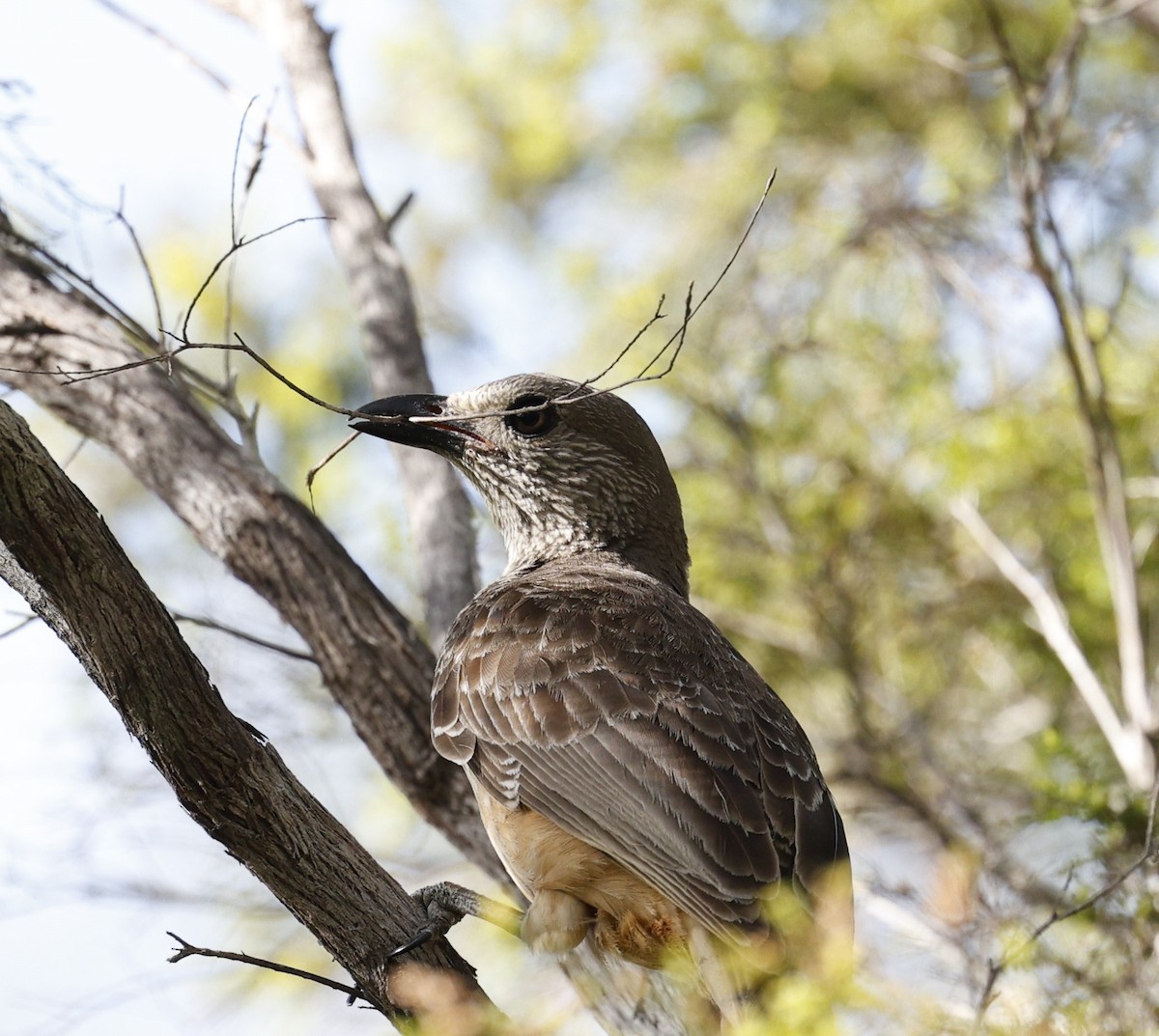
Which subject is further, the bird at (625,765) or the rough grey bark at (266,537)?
the rough grey bark at (266,537)

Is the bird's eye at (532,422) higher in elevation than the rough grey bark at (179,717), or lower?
higher

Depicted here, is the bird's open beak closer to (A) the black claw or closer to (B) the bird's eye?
(B) the bird's eye

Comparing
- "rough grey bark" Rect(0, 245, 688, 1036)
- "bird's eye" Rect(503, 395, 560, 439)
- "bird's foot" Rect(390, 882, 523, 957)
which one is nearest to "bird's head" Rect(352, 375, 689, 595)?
"bird's eye" Rect(503, 395, 560, 439)

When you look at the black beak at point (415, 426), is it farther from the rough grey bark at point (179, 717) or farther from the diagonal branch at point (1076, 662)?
the diagonal branch at point (1076, 662)

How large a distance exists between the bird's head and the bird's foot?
1.38 m

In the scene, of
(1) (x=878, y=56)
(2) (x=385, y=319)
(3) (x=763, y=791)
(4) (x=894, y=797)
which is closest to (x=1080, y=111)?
(1) (x=878, y=56)

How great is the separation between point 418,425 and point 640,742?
1.45 metres

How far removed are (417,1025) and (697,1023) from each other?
2.43 ft

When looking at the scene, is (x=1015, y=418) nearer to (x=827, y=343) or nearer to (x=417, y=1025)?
(x=827, y=343)

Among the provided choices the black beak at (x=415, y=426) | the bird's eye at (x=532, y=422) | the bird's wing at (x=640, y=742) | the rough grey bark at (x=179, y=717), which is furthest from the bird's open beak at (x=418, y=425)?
the rough grey bark at (x=179, y=717)

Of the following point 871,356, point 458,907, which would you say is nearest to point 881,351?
point 871,356

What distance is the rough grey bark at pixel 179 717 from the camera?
2467mm

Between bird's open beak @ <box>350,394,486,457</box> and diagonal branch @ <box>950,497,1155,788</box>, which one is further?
diagonal branch @ <box>950,497,1155,788</box>

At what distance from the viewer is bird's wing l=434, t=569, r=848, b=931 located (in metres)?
3.21
